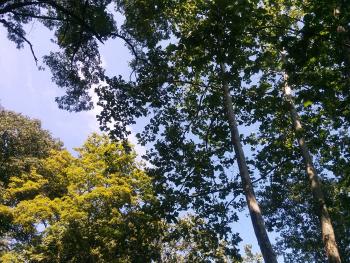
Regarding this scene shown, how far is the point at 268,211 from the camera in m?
18.2

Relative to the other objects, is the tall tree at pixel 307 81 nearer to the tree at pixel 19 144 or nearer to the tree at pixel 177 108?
the tree at pixel 177 108

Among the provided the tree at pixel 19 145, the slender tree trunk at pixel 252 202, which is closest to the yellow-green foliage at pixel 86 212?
the tree at pixel 19 145

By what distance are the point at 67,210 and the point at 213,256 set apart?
28.7 feet

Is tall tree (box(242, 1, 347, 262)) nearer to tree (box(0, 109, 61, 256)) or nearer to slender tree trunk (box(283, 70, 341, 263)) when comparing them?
slender tree trunk (box(283, 70, 341, 263))

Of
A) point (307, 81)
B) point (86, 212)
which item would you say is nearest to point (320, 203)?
point (307, 81)

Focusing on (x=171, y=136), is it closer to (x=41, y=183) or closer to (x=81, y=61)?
(x=81, y=61)

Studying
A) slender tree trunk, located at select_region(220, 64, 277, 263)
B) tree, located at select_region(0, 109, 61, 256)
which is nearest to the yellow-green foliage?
tree, located at select_region(0, 109, 61, 256)

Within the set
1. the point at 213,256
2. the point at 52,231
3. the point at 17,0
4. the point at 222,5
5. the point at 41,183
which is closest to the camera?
the point at 222,5

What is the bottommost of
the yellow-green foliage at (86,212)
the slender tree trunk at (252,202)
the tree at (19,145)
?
the slender tree trunk at (252,202)

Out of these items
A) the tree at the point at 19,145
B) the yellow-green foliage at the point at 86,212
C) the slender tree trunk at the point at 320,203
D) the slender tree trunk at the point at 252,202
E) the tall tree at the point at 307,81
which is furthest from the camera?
the tree at the point at 19,145

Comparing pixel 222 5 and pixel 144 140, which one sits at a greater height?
pixel 144 140

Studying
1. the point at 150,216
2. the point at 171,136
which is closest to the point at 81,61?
the point at 171,136

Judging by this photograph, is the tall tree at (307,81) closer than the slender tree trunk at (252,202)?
Yes

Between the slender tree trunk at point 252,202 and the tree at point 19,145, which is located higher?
the tree at point 19,145
